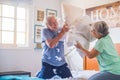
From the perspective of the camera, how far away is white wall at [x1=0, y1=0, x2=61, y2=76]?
14.9 feet

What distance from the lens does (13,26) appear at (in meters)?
4.79

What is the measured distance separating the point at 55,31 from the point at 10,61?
2.15 meters

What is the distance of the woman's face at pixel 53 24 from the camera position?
2768 mm

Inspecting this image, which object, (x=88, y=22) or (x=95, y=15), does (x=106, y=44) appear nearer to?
(x=88, y=22)

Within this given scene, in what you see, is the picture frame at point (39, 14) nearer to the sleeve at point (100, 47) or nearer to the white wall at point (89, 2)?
the white wall at point (89, 2)

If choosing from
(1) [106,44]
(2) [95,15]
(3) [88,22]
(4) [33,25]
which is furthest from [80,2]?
(1) [106,44]

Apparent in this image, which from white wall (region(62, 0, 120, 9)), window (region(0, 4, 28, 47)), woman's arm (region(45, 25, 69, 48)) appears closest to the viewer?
woman's arm (region(45, 25, 69, 48))

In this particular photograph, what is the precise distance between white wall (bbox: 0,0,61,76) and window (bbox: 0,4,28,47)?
151mm

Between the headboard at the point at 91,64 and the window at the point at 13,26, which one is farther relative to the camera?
the window at the point at 13,26

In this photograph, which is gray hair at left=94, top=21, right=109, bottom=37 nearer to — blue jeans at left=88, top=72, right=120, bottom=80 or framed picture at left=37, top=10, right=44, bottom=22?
blue jeans at left=88, top=72, right=120, bottom=80

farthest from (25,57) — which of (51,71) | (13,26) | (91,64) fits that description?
(51,71)

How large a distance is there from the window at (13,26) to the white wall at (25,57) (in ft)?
0.49

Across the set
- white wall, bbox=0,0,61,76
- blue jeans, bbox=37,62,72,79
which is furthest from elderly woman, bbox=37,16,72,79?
white wall, bbox=0,0,61,76

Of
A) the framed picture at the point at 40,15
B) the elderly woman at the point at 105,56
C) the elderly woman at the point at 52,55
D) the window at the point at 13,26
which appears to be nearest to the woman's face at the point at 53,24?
the elderly woman at the point at 52,55
